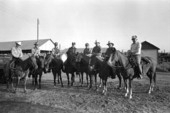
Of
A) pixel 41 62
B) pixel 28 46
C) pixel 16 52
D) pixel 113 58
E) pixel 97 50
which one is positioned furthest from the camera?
pixel 28 46

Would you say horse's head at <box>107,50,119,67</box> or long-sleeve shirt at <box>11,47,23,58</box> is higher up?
long-sleeve shirt at <box>11,47,23,58</box>

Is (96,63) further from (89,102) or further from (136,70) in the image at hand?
(89,102)

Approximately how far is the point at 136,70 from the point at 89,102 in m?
3.38

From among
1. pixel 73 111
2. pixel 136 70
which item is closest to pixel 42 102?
pixel 73 111

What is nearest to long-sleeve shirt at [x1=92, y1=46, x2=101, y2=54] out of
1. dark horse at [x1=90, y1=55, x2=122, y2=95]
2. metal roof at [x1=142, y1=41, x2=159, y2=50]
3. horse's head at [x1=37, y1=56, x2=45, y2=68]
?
dark horse at [x1=90, y1=55, x2=122, y2=95]

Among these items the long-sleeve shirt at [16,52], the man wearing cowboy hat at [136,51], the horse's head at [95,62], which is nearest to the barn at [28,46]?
the long-sleeve shirt at [16,52]

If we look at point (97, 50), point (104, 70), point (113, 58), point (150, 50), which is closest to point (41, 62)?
point (97, 50)

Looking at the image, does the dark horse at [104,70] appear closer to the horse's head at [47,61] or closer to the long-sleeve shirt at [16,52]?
the horse's head at [47,61]

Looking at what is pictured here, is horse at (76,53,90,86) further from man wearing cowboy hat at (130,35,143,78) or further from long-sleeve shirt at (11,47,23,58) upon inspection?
long-sleeve shirt at (11,47,23,58)

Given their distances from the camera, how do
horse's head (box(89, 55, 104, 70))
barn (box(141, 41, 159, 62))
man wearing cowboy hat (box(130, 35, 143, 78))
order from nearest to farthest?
man wearing cowboy hat (box(130, 35, 143, 78))
horse's head (box(89, 55, 104, 70))
barn (box(141, 41, 159, 62))

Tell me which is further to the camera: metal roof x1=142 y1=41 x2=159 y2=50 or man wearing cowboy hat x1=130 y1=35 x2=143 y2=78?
metal roof x1=142 y1=41 x2=159 y2=50

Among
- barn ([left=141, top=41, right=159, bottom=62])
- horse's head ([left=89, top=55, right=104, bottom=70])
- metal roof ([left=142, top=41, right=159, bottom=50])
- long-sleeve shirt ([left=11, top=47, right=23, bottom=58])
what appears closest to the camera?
long-sleeve shirt ([left=11, top=47, right=23, bottom=58])

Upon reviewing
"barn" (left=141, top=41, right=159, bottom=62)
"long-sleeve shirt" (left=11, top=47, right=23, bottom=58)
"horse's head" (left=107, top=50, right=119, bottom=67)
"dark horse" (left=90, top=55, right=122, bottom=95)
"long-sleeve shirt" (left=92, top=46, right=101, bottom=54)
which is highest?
"barn" (left=141, top=41, right=159, bottom=62)

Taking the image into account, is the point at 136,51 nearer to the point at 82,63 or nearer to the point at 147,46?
the point at 82,63
